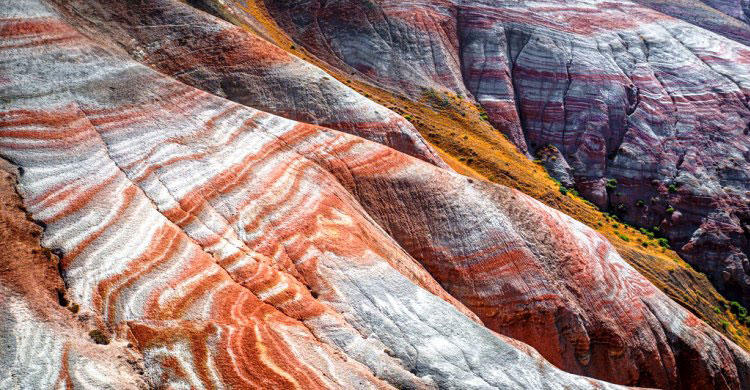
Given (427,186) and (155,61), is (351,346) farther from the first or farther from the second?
(155,61)

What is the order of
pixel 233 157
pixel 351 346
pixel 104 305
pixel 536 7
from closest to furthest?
pixel 104 305
pixel 351 346
pixel 233 157
pixel 536 7

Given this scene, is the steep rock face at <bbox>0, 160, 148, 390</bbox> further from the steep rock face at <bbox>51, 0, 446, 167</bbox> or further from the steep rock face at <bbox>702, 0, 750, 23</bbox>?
the steep rock face at <bbox>702, 0, 750, 23</bbox>

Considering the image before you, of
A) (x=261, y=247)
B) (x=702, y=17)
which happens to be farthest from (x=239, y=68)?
(x=702, y=17)

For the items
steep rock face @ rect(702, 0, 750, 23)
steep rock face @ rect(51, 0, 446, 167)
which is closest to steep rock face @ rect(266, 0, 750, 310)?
steep rock face @ rect(51, 0, 446, 167)

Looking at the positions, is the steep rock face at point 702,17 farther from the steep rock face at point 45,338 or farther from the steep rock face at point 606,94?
the steep rock face at point 45,338

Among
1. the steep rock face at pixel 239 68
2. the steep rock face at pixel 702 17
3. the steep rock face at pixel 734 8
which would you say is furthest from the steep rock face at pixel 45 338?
the steep rock face at pixel 734 8

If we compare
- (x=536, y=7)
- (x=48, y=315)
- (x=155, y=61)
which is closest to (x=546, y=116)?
(x=536, y=7)
